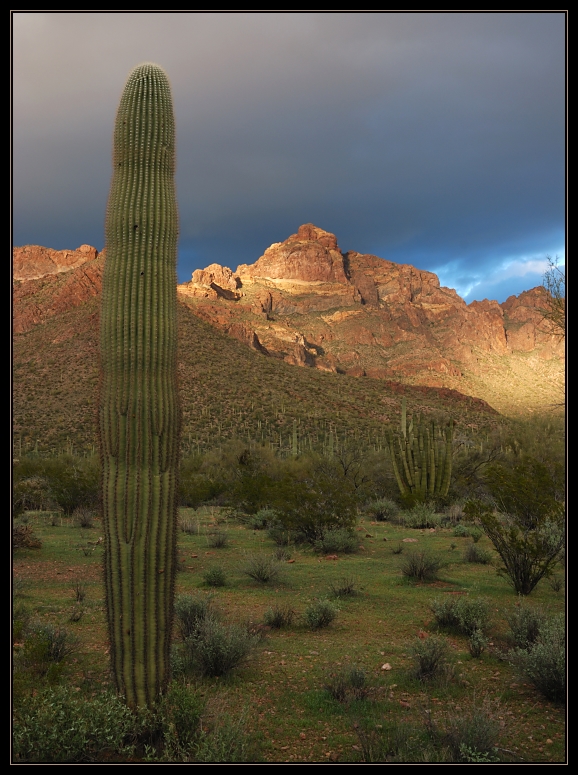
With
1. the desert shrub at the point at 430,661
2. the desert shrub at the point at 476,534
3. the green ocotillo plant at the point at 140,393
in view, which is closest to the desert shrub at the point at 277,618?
the desert shrub at the point at 430,661

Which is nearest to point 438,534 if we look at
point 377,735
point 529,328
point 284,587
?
point 284,587

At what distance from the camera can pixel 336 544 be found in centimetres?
1295

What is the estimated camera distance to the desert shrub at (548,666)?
5195mm

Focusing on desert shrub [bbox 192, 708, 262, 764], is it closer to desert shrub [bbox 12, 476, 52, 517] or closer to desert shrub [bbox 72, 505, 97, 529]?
desert shrub [bbox 72, 505, 97, 529]

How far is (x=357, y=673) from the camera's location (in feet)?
18.0

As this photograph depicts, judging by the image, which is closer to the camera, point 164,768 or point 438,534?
point 164,768

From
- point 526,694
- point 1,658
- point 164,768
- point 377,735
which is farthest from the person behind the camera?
point 526,694

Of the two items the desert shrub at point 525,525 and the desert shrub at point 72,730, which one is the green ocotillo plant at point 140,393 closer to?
the desert shrub at point 72,730

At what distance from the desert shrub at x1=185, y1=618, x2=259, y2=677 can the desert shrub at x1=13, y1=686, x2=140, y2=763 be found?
5.28 ft

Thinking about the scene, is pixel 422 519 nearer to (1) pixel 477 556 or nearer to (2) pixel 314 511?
(2) pixel 314 511

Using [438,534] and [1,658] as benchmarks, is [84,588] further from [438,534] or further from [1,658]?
[438,534]

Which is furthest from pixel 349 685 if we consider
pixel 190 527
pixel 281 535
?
pixel 190 527

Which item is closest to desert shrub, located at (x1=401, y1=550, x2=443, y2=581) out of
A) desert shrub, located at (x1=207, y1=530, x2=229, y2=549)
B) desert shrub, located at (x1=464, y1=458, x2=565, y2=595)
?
desert shrub, located at (x1=464, y1=458, x2=565, y2=595)

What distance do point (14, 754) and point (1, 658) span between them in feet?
3.59
